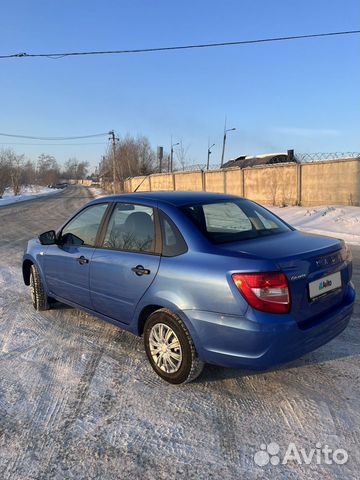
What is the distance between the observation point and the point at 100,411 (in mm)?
3066

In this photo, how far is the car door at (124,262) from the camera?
3.53m

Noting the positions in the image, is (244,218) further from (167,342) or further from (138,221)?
(167,342)

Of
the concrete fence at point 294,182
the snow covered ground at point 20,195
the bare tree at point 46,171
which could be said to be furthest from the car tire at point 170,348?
the bare tree at point 46,171

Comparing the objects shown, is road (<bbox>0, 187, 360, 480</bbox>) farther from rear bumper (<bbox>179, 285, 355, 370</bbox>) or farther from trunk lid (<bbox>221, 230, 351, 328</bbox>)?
trunk lid (<bbox>221, 230, 351, 328</bbox>)

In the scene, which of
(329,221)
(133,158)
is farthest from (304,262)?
(133,158)

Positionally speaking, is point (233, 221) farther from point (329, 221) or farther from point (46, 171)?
point (46, 171)

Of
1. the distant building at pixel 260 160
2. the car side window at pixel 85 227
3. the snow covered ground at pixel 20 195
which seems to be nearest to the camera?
the car side window at pixel 85 227

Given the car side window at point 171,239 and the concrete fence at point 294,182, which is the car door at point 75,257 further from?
the concrete fence at point 294,182

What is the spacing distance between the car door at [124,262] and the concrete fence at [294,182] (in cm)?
1576

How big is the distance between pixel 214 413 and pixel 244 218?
184cm

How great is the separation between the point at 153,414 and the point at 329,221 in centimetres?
1337

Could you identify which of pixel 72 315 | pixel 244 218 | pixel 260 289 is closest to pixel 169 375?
pixel 260 289

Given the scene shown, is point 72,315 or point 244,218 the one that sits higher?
point 244,218

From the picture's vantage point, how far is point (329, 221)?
1500cm
